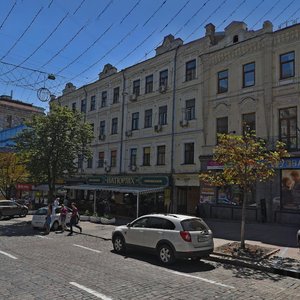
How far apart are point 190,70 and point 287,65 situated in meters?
8.19

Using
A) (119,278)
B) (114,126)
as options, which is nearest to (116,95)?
(114,126)

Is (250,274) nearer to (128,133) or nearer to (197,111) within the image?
(197,111)

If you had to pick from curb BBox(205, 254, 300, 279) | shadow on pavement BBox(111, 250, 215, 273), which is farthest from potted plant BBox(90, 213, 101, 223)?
curb BBox(205, 254, 300, 279)

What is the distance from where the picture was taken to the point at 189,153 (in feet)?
94.0

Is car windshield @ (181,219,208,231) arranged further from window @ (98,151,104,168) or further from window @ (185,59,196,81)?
window @ (98,151,104,168)

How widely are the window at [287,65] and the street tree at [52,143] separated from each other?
13.8 metres

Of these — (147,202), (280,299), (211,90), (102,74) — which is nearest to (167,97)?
(211,90)

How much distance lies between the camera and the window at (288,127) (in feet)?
73.0

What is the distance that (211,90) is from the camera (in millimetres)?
27234

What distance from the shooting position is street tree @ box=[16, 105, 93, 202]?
25109mm

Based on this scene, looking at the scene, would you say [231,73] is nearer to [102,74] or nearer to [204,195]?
[204,195]

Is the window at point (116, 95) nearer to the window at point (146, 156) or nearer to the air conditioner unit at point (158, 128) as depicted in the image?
the window at point (146, 156)

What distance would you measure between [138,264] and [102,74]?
99.3ft

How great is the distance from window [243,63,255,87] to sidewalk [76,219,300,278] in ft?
30.2
